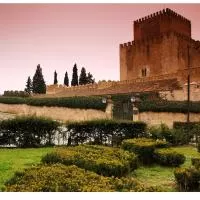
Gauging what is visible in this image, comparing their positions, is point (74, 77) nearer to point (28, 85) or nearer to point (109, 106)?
point (28, 85)

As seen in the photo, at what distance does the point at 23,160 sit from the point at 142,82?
22.8 meters

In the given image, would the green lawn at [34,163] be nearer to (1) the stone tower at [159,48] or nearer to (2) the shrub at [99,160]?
(2) the shrub at [99,160]

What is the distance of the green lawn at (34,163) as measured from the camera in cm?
895

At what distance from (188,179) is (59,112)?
23137 millimetres

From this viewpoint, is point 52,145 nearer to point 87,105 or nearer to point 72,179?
point 72,179

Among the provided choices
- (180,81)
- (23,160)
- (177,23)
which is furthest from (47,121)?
(177,23)

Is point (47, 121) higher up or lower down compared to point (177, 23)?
lower down

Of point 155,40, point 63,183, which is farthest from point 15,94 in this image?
point 63,183

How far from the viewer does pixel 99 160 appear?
27.9ft

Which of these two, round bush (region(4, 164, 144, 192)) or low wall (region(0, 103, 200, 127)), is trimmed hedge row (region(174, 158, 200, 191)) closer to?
round bush (region(4, 164, 144, 192))

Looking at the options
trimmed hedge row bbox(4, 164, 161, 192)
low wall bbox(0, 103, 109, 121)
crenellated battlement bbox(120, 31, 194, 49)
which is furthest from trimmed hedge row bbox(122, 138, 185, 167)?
crenellated battlement bbox(120, 31, 194, 49)

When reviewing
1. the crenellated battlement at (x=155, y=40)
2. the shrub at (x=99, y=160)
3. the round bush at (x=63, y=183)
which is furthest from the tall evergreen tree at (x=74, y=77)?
the round bush at (x=63, y=183)

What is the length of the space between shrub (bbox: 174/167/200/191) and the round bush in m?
1.73

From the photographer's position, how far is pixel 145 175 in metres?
9.94
